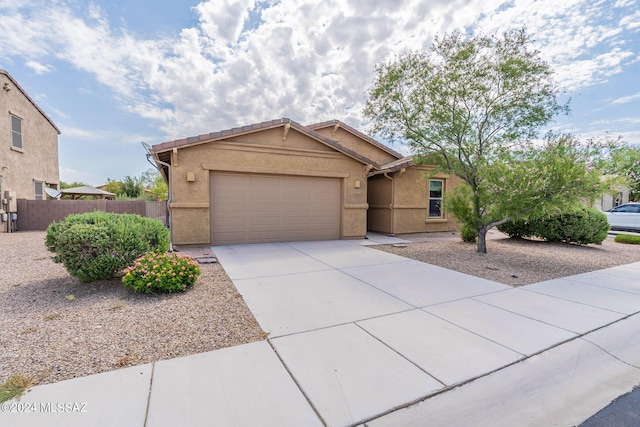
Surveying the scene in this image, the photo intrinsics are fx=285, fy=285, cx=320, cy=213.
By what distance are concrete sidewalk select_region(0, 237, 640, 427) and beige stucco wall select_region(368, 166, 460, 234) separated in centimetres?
762

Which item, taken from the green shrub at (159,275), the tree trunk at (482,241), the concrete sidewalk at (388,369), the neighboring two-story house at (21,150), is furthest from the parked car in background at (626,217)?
the neighboring two-story house at (21,150)

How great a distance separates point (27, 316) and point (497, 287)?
24.9 ft

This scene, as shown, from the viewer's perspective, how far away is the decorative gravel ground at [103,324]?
9.35ft

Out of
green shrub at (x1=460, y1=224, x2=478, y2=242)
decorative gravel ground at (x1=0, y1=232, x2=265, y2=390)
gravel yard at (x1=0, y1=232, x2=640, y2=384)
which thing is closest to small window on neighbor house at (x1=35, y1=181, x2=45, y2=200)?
gravel yard at (x1=0, y1=232, x2=640, y2=384)

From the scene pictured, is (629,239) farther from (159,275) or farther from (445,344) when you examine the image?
(159,275)

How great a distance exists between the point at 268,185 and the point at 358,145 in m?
8.09

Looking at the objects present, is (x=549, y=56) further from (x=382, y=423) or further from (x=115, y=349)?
(x=115, y=349)

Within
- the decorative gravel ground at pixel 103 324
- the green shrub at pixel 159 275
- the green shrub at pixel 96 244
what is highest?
the green shrub at pixel 96 244

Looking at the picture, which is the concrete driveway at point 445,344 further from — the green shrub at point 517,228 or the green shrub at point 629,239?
the green shrub at point 629,239

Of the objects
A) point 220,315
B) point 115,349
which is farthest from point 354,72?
point 115,349

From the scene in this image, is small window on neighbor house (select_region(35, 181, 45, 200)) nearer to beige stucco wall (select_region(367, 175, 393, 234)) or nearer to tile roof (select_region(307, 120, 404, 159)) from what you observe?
tile roof (select_region(307, 120, 404, 159))

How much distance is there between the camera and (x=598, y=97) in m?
8.80

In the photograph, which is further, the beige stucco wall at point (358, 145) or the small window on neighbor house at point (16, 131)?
the beige stucco wall at point (358, 145)

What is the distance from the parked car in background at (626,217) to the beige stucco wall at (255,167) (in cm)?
1507
